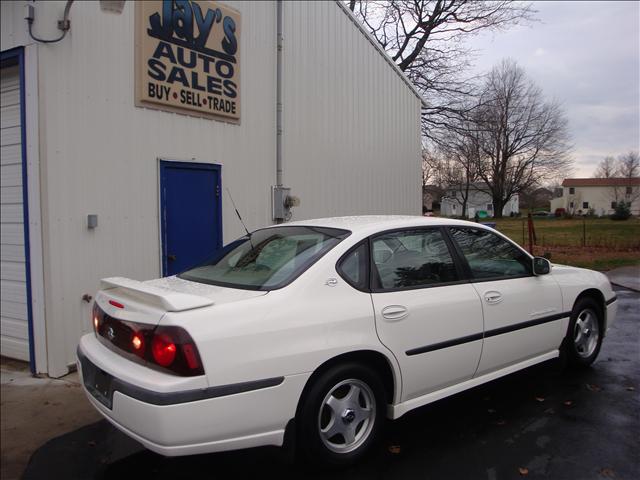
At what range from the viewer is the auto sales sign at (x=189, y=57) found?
600 cm

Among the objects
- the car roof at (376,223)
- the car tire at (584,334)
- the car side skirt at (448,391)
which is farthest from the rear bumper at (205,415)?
the car tire at (584,334)

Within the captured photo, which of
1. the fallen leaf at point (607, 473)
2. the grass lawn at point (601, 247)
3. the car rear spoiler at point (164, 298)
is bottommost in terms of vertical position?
the fallen leaf at point (607, 473)

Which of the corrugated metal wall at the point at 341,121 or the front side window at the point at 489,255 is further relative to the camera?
the corrugated metal wall at the point at 341,121

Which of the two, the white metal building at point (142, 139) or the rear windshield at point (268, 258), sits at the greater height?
the white metal building at point (142, 139)

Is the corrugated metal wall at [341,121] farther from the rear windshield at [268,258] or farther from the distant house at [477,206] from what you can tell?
the distant house at [477,206]

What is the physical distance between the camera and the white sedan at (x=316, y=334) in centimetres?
261

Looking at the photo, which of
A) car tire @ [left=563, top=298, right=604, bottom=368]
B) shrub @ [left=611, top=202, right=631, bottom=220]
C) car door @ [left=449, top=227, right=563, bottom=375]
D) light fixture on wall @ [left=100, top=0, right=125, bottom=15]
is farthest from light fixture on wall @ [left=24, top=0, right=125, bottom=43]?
shrub @ [left=611, top=202, right=631, bottom=220]

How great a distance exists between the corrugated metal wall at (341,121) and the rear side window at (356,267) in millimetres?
5004

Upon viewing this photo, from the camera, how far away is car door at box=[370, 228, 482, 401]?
10.7 feet

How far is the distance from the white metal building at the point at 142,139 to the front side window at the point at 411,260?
3.32 meters

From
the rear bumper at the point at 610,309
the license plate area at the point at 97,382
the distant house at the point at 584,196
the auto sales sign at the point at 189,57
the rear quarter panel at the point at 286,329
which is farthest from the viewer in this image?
the distant house at the point at 584,196

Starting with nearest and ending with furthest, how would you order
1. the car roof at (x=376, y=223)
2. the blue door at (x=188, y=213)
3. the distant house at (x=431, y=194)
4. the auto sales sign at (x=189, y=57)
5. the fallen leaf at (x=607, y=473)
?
the fallen leaf at (x=607, y=473) < the car roof at (x=376, y=223) < the auto sales sign at (x=189, y=57) < the blue door at (x=188, y=213) < the distant house at (x=431, y=194)

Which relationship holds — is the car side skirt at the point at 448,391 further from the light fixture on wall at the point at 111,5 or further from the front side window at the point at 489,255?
the light fixture on wall at the point at 111,5

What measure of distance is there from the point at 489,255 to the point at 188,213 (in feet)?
13.2
